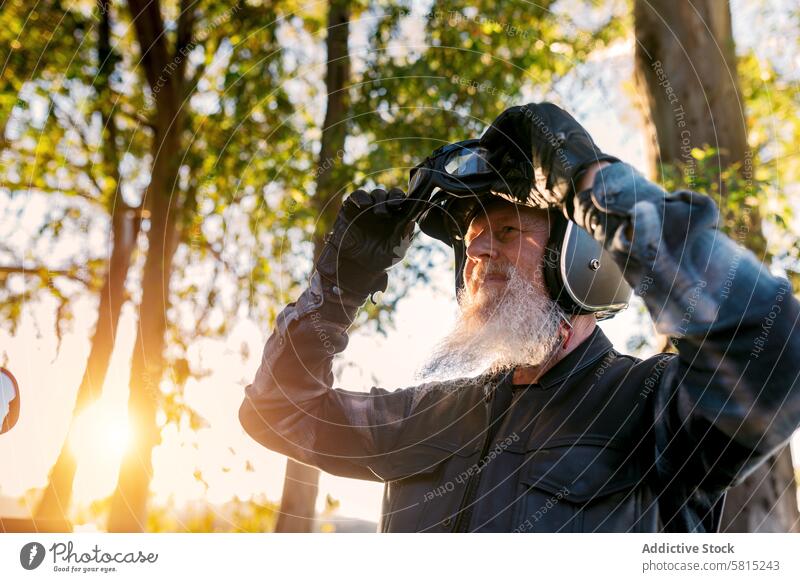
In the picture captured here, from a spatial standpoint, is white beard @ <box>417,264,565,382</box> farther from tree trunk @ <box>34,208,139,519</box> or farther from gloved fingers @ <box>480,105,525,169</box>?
tree trunk @ <box>34,208,139,519</box>

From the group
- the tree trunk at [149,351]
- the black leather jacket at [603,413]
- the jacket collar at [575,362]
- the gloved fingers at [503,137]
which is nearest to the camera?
the black leather jacket at [603,413]

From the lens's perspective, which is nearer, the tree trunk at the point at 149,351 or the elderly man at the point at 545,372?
the elderly man at the point at 545,372

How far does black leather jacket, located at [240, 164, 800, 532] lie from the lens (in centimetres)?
132

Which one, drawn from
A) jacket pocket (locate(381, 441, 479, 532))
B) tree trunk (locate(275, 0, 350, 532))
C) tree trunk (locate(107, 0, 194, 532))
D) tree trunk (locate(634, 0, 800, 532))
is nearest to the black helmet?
jacket pocket (locate(381, 441, 479, 532))

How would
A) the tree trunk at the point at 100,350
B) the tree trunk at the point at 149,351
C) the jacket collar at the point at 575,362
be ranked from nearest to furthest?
1. the jacket collar at the point at 575,362
2. the tree trunk at the point at 100,350
3. the tree trunk at the point at 149,351

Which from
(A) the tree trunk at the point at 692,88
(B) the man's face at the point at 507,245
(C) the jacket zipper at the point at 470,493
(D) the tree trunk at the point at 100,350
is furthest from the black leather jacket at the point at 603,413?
(A) the tree trunk at the point at 692,88

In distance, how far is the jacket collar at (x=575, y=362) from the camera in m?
1.84

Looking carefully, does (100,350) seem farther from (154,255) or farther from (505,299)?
(505,299)

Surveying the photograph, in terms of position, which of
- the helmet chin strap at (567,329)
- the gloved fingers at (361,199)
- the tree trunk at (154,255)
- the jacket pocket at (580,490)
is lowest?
the jacket pocket at (580,490)

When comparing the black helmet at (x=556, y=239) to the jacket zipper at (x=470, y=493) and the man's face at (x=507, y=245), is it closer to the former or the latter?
the man's face at (x=507, y=245)

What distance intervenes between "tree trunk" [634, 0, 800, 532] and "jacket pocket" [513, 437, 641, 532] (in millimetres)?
1672

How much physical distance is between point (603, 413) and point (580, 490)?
189 millimetres

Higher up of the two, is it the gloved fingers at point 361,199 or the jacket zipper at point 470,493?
the gloved fingers at point 361,199
